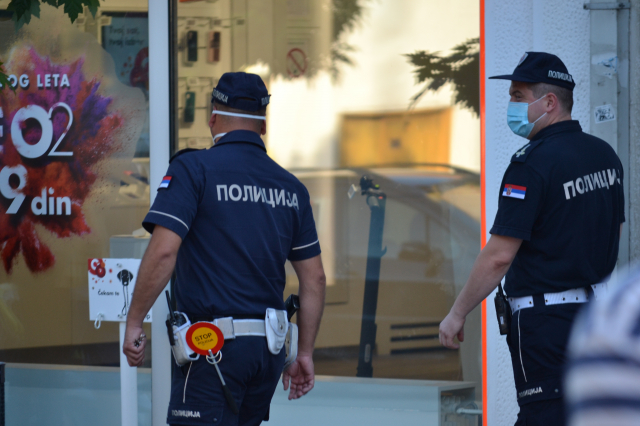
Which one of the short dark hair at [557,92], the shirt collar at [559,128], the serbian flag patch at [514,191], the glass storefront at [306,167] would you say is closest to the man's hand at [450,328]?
the serbian flag patch at [514,191]

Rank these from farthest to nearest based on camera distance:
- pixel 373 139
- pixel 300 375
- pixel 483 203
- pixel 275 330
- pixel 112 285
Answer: pixel 373 139
pixel 483 203
pixel 112 285
pixel 300 375
pixel 275 330

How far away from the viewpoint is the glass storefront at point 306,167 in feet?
13.1

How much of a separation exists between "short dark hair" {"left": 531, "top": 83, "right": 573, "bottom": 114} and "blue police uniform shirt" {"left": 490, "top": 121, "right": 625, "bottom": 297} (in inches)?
7.0

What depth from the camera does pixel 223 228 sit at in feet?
7.90

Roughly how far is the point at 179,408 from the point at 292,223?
0.76m

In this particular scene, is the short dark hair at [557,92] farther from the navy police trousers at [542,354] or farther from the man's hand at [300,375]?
the man's hand at [300,375]

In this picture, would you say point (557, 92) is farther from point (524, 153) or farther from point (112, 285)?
point (112, 285)

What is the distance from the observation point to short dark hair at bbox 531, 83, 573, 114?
2.57m

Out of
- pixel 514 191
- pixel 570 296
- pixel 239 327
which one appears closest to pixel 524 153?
pixel 514 191

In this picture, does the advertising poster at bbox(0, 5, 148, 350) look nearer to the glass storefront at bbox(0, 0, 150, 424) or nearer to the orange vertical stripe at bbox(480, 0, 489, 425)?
the glass storefront at bbox(0, 0, 150, 424)

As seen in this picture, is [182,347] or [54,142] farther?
[54,142]

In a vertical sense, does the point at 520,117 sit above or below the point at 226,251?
above

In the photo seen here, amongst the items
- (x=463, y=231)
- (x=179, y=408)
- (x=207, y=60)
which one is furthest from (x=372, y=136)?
(x=179, y=408)

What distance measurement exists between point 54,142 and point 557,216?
2.88 meters
